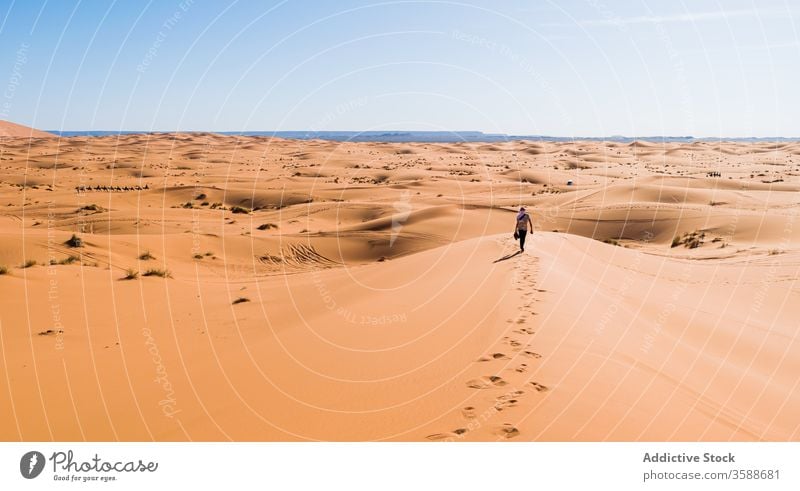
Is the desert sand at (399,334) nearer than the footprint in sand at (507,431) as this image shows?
No

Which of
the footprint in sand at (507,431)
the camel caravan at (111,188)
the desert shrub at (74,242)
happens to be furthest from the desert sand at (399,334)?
the camel caravan at (111,188)

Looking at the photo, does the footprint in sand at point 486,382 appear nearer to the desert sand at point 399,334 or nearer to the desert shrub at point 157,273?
the desert sand at point 399,334

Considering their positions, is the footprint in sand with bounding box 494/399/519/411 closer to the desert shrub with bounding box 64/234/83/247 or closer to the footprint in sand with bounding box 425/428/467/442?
the footprint in sand with bounding box 425/428/467/442

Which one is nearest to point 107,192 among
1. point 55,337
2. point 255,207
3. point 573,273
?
point 255,207

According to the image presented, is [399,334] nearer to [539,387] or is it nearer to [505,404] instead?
[539,387]

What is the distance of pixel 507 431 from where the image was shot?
5922 mm

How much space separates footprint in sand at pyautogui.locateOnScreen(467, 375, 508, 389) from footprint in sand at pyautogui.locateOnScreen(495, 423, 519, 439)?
1121 millimetres

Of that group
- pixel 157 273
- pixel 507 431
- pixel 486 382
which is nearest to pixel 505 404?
pixel 507 431

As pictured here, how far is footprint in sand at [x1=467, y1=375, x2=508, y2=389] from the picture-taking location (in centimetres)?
714

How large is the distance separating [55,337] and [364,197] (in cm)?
3166

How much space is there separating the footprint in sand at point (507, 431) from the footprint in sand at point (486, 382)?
112cm

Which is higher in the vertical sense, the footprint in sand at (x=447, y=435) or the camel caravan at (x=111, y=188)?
the camel caravan at (x=111, y=188)

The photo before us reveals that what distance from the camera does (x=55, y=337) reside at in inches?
400

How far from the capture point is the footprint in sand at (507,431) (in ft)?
19.2
